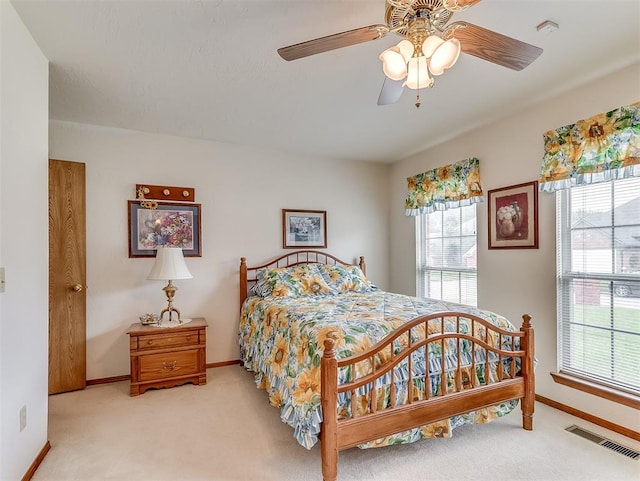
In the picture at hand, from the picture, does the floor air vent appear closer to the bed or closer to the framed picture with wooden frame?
the bed

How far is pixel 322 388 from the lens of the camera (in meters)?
1.81

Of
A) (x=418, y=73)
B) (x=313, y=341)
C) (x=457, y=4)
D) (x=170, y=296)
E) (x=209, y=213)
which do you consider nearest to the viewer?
(x=457, y=4)

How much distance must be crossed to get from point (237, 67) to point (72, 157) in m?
2.13

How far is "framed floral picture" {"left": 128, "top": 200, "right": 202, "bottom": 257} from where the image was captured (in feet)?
11.5

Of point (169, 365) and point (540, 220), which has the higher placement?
point (540, 220)

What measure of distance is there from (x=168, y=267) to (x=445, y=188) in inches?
119

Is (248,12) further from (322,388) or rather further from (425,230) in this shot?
(425,230)

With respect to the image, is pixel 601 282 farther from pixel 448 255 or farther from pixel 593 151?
pixel 448 255

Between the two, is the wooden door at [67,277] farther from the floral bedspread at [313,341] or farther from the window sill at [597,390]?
the window sill at [597,390]

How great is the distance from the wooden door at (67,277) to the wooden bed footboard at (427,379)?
104 inches

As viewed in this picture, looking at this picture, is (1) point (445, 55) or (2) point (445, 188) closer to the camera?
Result: (1) point (445, 55)

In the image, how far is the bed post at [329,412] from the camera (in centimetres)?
178

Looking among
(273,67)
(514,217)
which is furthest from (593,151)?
(273,67)

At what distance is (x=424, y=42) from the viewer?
5.19 feet
